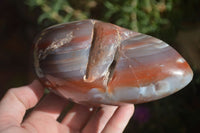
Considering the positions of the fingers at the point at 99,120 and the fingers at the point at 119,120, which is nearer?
the fingers at the point at 119,120

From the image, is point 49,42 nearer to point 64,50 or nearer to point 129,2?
point 64,50

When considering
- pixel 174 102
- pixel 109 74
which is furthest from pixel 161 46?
pixel 174 102

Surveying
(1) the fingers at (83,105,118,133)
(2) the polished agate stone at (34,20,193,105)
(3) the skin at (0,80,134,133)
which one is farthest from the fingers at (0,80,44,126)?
(1) the fingers at (83,105,118,133)

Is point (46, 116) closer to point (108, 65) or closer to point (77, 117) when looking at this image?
point (77, 117)

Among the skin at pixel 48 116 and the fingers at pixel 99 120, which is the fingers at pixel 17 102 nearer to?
the skin at pixel 48 116

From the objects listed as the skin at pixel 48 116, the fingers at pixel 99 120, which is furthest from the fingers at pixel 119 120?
the fingers at pixel 99 120

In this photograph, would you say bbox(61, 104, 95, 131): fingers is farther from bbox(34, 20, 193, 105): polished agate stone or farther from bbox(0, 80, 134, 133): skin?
bbox(34, 20, 193, 105): polished agate stone

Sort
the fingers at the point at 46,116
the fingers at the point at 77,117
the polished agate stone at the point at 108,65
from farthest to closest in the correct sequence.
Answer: the fingers at the point at 77,117
the fingers at the point at 46,116
the polished agate stone at the point at 108,65

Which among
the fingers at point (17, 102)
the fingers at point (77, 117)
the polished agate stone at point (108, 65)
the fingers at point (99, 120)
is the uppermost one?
the polished agate stone at point (108, 65)
